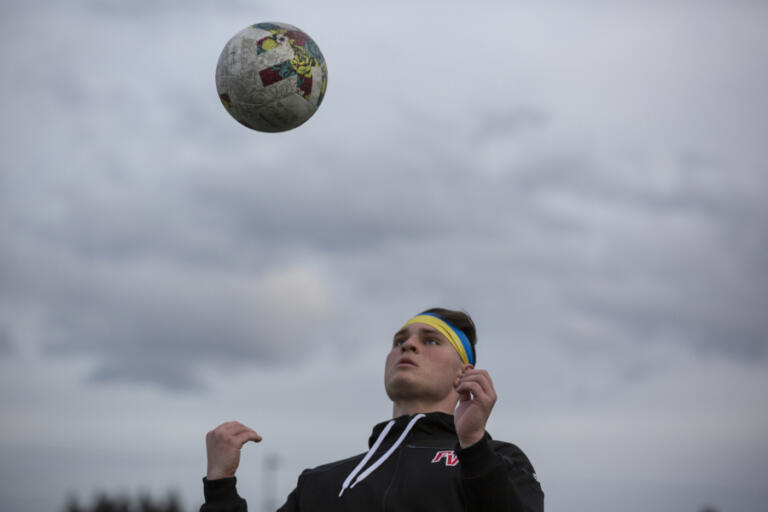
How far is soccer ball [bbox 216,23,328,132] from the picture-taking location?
657 centimetres

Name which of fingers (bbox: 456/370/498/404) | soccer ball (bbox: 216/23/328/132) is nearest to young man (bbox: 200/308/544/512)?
fingers (bbox: 456/370/498/404)

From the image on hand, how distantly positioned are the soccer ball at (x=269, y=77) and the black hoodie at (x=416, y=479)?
2.46 metres

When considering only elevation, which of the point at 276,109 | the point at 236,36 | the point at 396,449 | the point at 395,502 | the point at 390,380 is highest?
the point at 236,36

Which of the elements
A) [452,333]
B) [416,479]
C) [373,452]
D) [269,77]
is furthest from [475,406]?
[269,77]

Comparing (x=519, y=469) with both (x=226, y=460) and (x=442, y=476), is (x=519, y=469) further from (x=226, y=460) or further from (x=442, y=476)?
(x=226, y=460)

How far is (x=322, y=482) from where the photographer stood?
6.45 meters

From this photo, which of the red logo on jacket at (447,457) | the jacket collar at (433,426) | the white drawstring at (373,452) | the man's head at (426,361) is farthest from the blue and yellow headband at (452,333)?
the red logo on jacket at (447,457)

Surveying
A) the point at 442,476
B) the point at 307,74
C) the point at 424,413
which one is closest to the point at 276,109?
the point at 307,74

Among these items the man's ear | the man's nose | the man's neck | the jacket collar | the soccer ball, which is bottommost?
the jacket collar

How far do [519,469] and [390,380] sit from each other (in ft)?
4.27

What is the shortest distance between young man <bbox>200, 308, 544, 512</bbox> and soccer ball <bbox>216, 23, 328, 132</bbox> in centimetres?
191

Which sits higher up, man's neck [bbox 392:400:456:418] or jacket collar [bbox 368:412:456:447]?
man's neck [bbox 392:400:456:418]

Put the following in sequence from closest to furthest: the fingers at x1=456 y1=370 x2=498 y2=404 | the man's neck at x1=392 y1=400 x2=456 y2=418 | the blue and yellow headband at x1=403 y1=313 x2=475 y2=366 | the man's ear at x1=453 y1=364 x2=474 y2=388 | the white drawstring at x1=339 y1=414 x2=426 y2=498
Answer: the fingers at x1=456 y1=370 x2=498 y2=404, the white drawstring at x1=339 y1=414 x2=426 y2=498, the man's ear at x1=453 y1=364 x2=474 y2=388, the man's neck at x1=392 y1=400 x2=456 y2=418, the blue and yellow headband at x1=403 y1=313 x2=475 y2=366

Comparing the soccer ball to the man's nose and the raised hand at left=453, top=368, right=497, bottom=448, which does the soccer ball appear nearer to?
the man's nose
